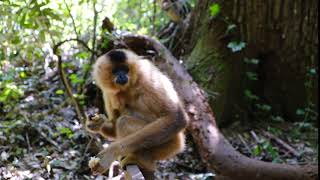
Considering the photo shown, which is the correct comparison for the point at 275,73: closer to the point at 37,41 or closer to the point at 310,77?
the point at 310,77

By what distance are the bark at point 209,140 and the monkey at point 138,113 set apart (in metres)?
1.19

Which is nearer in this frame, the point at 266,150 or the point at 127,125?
the point at 127,125

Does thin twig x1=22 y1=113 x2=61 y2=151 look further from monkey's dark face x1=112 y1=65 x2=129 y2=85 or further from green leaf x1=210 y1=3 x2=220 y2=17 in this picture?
green leaf x1=210 y1=3 x2=220 y2=17

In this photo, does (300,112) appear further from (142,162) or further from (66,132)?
(142,162)

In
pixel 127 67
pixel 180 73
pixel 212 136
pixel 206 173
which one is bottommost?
pixel 206 173

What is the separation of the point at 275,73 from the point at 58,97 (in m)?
3.22

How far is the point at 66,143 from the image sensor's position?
692 cm

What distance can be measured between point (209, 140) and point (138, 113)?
1.63 meters

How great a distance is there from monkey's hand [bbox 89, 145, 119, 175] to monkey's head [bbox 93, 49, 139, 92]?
0.62 m

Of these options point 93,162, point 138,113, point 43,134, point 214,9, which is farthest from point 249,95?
point 93,162

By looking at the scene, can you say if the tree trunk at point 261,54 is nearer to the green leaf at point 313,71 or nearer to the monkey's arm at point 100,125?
the green leaf at point 313,71

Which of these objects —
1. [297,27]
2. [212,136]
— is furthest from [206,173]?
[297,27]

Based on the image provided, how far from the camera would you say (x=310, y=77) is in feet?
26.7

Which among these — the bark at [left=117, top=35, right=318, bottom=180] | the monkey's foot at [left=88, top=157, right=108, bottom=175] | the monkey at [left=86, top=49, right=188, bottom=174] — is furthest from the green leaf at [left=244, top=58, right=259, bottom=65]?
the monkey's foot at [left=88, top=157, right=108, bottom=175]
